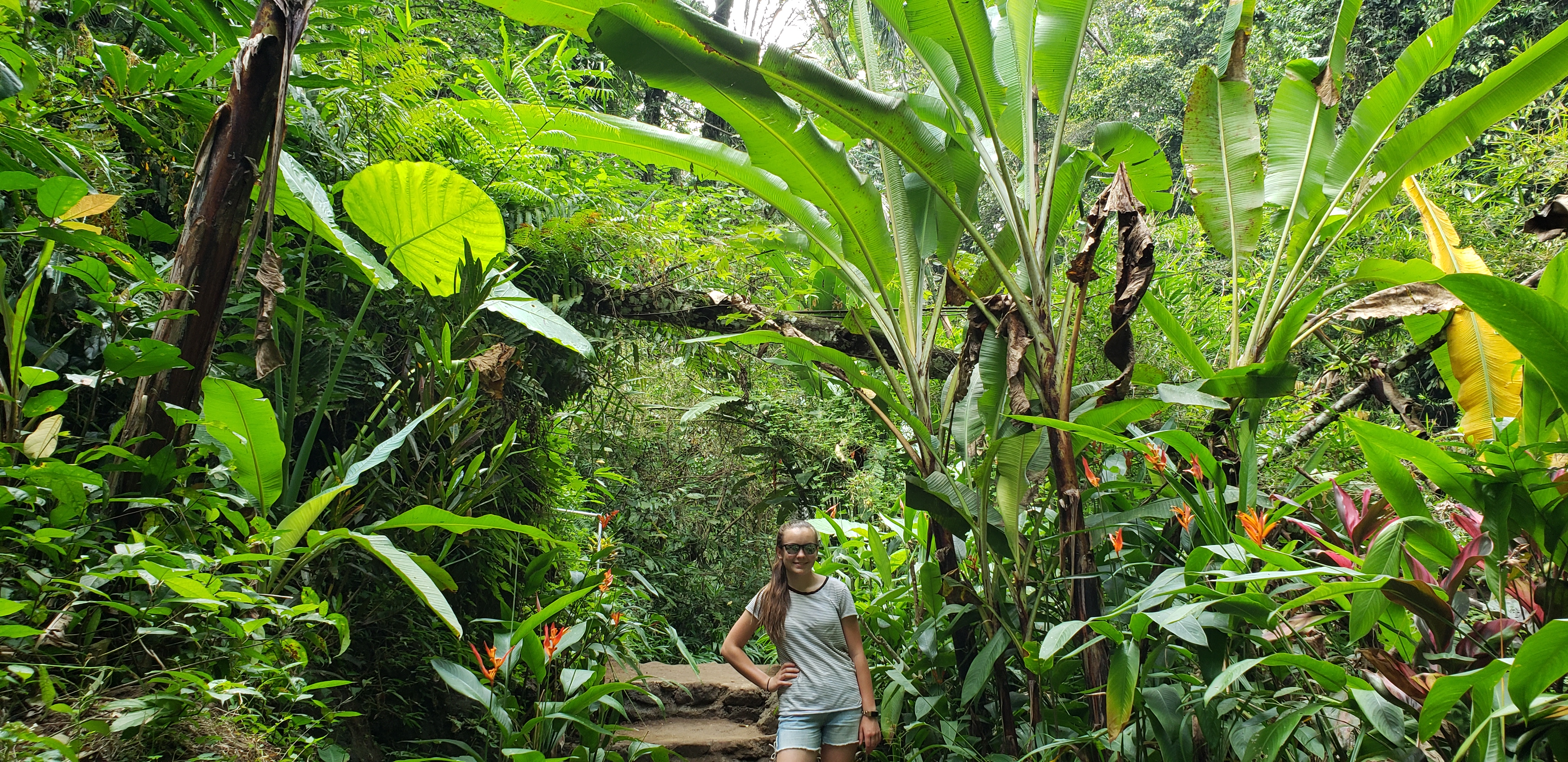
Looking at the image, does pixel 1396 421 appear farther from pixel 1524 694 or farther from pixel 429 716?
pixel 429 716

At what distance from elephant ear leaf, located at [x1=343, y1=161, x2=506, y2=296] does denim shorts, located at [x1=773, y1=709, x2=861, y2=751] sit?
1685mm

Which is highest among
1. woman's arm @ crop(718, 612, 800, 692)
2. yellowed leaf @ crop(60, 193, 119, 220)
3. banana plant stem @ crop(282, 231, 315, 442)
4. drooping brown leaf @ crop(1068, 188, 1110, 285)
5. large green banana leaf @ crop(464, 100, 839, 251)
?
large green banana leaf @ crop(464, 100, 839, 251)

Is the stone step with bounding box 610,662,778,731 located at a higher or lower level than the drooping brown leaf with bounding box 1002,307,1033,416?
lower

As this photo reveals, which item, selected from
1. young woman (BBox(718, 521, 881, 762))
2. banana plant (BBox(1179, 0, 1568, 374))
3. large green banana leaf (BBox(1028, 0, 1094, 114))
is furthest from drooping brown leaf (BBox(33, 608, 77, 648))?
large green banana leaf (BBox(1028, 0, 1094, 114))

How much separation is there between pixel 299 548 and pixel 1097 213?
1.99 m

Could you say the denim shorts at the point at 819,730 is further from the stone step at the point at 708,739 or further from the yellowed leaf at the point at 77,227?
the yellowed leaf at the point at 77,227

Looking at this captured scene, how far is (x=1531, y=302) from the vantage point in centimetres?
132

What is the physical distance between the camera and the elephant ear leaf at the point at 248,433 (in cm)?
162

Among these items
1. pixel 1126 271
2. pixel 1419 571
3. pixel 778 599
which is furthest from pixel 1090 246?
pixel 778 599

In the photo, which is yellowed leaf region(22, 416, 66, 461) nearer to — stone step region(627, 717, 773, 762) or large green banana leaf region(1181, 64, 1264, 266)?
stone step region(627, 717, 773, 762)

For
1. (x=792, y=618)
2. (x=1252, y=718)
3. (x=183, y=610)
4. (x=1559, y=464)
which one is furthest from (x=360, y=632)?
(x=1559, y=464)

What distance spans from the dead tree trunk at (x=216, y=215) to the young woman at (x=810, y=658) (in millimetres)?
1626

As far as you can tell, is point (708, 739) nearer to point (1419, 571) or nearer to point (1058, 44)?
point (1419, 571)

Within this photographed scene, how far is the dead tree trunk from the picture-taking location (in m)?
1.54
